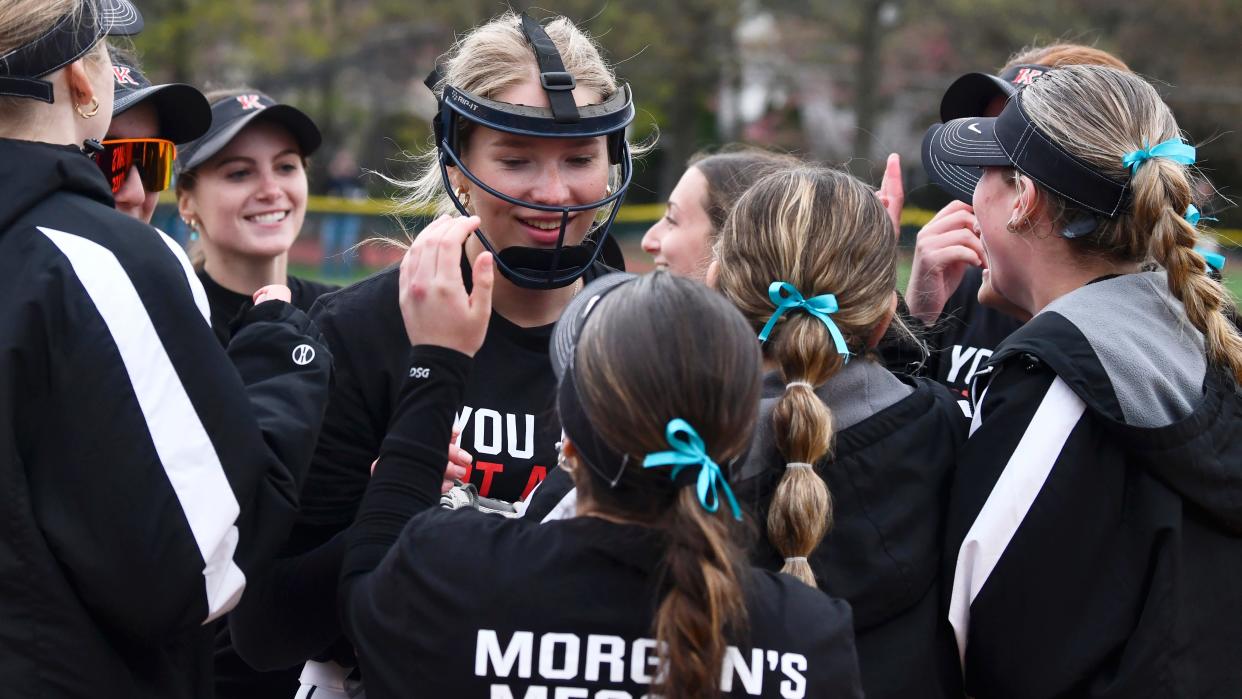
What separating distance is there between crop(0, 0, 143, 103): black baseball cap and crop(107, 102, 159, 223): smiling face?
152cm

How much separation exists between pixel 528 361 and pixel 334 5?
89.8 ft

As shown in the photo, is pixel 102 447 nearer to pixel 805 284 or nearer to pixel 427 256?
pixel 427 256

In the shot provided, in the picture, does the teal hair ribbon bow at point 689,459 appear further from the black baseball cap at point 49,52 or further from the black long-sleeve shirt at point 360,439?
the black baseball cap at point 49,52

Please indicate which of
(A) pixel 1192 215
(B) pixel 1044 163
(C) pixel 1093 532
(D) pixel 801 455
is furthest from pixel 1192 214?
(D) pixel 801 455

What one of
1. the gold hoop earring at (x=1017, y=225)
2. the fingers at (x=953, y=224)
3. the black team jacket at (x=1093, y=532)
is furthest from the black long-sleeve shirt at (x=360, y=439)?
the fingers at (x=953, y=224)

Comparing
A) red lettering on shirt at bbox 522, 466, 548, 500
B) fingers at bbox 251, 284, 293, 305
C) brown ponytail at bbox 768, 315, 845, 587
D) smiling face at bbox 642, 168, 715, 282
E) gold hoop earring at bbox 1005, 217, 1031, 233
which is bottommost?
smiling face at bbox 642, 168, 715, 282

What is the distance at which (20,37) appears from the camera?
2207 millimetres

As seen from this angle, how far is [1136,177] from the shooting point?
2.53 m

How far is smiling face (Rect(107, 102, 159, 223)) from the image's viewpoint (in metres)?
3.83

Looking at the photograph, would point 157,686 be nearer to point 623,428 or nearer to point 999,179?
point 623,428

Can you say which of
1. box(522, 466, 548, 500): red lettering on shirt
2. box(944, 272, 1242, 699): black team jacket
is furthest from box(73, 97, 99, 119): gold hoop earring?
box(944, 272, 1242, 699): black team jacket

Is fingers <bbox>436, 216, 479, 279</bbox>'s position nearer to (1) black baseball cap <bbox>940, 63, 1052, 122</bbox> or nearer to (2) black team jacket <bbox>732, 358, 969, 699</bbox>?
(2) black team jacket <bbox>732, 358, 969, 699</bbox>

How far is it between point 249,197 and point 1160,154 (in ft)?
11.3

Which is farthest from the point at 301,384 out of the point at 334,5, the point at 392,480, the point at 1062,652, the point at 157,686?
the point at 334,5
